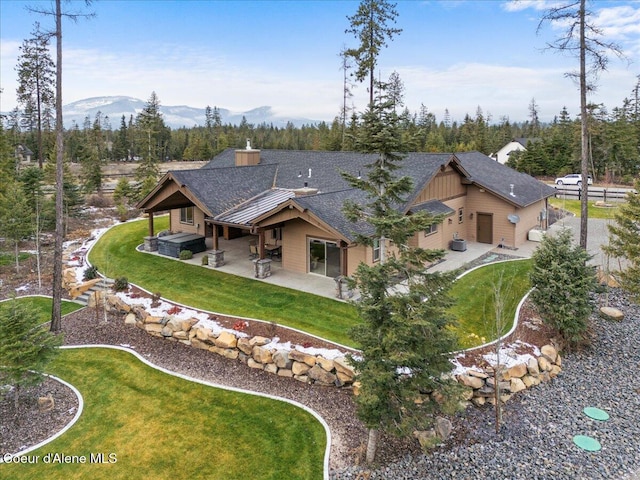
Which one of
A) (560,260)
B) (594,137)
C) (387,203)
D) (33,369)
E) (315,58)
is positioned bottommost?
(33,369)

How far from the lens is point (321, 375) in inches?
412

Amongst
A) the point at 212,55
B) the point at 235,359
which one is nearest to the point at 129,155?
the point at 212,55

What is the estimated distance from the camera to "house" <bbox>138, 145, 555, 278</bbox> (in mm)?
16641

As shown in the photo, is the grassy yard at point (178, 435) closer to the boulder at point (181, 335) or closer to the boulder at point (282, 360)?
the boulder at point (282, 360)

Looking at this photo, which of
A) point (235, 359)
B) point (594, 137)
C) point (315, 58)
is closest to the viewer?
point (235, 359)

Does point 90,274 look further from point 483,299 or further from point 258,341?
point 483,299

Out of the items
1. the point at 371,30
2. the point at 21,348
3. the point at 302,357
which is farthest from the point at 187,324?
the point at 371,30

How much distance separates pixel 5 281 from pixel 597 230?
108 feet

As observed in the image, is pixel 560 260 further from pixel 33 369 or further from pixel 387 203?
pixel 33 369

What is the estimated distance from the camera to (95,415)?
943cm

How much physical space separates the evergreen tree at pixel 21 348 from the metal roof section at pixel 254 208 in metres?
9.17

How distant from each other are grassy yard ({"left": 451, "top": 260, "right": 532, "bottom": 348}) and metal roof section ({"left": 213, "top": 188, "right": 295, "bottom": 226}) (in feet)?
29.6

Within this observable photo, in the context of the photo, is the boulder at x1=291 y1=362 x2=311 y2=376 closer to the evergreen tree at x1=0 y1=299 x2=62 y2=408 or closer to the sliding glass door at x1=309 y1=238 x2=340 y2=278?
the evergreen tree at x1=0 y1=299 x2=62 y2=408

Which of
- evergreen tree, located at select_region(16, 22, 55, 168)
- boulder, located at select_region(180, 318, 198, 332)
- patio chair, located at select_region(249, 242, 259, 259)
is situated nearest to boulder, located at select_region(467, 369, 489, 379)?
boulder, located at select_region(180, 318, 198, 332)
